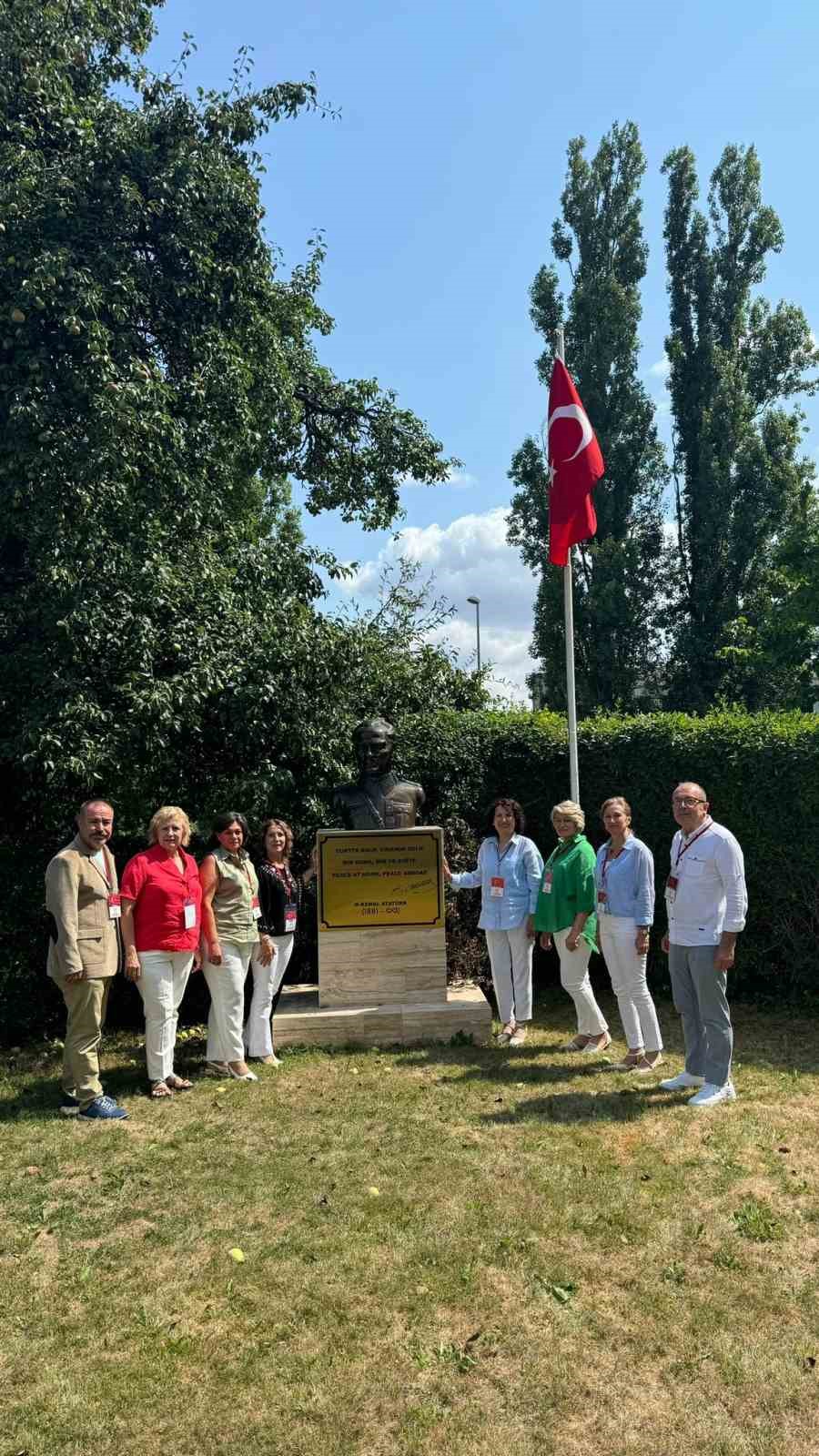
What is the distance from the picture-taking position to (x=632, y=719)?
9305 millimetres

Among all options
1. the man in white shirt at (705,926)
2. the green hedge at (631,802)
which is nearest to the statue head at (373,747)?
the green hedge at (631,802)

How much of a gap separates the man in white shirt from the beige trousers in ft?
11.1

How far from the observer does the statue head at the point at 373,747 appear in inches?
313

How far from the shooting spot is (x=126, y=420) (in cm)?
708

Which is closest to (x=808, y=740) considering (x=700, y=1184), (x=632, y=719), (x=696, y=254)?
(x=632, y=719)

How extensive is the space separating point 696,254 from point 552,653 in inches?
444

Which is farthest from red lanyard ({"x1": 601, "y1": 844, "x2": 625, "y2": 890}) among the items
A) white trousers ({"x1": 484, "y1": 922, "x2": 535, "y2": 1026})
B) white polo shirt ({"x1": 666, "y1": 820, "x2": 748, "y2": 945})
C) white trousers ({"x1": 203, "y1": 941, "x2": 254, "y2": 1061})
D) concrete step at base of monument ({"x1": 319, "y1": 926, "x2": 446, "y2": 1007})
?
white trousers ({"x1": 203, "y1": 941, "x2": 254, "y2": 1061})

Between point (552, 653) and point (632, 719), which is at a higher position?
point (552, 653)

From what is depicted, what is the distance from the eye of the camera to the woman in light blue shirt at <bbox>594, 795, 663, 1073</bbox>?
634 centimetres

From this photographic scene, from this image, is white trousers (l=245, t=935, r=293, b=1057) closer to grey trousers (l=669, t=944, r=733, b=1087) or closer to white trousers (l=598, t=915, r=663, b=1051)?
white trousers (l=598, t=915, r=663, b=1051)

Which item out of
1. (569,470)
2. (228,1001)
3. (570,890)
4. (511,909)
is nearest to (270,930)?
(228,1001)

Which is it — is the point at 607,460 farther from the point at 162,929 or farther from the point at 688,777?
the point at 162,929

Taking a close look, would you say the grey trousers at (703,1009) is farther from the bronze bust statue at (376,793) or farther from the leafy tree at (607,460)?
the leafy tree at (607,460)

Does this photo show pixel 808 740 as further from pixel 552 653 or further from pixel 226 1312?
pixel 552 653
